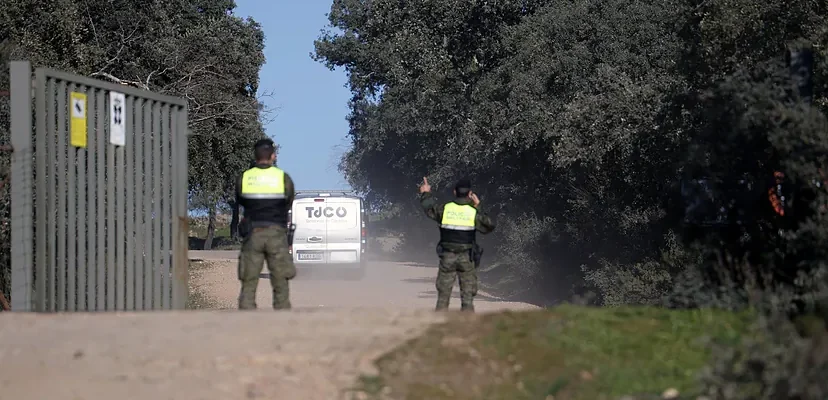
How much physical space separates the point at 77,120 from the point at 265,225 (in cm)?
207

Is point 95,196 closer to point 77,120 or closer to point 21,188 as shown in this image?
point 77,120

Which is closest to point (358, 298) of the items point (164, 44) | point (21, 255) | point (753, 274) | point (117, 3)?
point (164, 44)

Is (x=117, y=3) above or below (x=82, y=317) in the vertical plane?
above

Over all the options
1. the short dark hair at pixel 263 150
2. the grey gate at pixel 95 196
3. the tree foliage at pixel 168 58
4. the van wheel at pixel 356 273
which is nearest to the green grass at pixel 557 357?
the short dark hair at pixel 263 150

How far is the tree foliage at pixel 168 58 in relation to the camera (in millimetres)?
27016

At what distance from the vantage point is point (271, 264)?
11891 millimetres

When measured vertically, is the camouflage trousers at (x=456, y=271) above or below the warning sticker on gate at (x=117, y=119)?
below

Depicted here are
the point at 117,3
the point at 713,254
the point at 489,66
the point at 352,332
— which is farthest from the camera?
the point at 489,66

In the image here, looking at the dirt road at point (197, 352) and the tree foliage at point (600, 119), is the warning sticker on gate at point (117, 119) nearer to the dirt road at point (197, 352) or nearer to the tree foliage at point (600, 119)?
the dirt road at point (197, 352)

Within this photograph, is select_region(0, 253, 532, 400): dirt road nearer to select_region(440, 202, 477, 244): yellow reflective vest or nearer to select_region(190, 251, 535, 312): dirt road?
select_region(440, 202, 477, 244): yellow reflective vest

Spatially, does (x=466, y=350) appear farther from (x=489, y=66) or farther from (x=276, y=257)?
(x=489, y=66)

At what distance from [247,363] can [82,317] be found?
2.56m

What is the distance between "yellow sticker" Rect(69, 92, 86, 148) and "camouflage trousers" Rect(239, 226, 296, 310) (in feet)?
6.18

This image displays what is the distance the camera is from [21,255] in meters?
10.9
